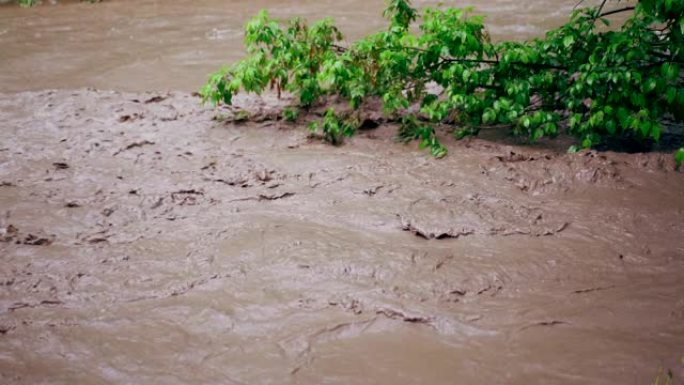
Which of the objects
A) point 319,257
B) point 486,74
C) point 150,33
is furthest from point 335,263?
point 150,33

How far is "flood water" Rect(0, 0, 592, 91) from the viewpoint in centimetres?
816

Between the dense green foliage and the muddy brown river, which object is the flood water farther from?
the dense green foliage

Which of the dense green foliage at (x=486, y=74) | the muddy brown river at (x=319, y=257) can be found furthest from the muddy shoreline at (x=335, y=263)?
the dense green foliage at (x=486, y=74)

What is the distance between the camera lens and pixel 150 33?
411 inches

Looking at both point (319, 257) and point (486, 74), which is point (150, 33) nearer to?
point (486, 74)

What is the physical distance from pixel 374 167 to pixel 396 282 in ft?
5.79

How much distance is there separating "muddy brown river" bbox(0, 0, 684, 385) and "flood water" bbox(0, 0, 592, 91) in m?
1.77

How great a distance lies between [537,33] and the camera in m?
9.19

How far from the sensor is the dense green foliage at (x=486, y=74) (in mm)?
4820

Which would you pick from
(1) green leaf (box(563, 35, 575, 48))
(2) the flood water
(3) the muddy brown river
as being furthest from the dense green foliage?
(2) the flood water

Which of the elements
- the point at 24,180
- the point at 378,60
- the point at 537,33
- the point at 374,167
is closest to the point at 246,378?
the point at 374,167

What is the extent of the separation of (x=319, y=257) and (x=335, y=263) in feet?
0.42

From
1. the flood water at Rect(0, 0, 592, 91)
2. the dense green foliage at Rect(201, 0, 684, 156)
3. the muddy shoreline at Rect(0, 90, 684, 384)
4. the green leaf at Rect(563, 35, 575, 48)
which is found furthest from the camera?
the flood water at Rect(0, 0, 592, 91)

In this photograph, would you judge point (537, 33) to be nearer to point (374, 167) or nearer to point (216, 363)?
point (374, 167)
